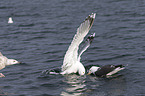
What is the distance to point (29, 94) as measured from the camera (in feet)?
39.2

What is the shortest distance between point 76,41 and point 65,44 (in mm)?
5456

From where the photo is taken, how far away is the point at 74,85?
12742mm

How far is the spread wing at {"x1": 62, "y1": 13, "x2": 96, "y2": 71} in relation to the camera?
12328mm

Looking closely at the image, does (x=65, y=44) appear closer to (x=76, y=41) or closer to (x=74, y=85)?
(x=76, y=41)

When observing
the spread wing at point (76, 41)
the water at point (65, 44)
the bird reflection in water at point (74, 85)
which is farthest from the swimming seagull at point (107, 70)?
the spread wing at point (76, 41)

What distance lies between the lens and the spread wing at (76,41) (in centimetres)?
Result: 1233

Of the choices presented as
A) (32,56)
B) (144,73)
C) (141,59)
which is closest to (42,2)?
(32,56)

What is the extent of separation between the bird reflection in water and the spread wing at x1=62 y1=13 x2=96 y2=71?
0.60 meters

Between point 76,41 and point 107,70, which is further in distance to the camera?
point 107,70

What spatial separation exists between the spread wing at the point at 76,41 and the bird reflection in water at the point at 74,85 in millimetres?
605

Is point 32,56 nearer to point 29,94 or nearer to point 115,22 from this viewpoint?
point 29,94

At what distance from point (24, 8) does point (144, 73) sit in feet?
53.4

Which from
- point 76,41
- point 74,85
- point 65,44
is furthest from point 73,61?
point 65,44

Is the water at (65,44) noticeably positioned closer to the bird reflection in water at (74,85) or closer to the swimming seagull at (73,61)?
the bird reflection in water at (74,85)
